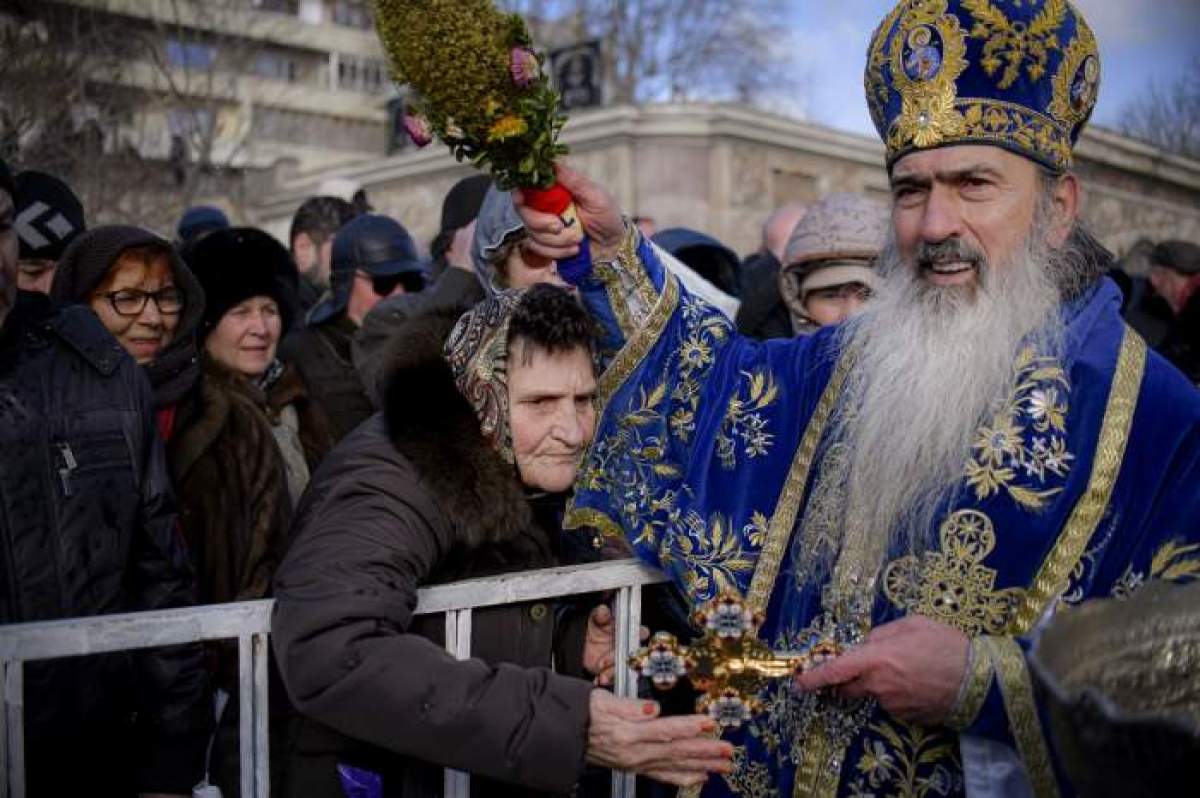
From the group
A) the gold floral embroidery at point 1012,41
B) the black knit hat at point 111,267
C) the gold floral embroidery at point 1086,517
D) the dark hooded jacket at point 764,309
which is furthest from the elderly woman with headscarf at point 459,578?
the dark hooded jacket at point 764,309

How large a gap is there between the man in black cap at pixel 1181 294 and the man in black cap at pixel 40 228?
5.77 meters

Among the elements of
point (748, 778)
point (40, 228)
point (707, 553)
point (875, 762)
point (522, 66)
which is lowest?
point (748, 778)

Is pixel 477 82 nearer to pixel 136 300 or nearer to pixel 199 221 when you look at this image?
pixel 136 300

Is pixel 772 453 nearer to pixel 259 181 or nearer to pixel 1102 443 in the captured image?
pixel 1102 443

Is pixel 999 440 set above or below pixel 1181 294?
below

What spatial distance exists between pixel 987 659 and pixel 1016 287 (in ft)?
2.50

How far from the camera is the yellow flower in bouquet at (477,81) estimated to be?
196 centimetres

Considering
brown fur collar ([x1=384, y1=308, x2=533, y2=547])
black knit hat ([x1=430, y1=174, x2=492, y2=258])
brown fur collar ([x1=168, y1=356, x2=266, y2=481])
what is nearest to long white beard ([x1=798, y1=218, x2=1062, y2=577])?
brown fur collar ([x1=384, y1=308, x2=533, y2=547])

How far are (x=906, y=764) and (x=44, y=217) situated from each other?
3549 mm

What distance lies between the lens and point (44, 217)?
13.3 feet

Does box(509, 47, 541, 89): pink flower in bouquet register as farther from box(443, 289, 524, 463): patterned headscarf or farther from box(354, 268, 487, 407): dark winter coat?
box(354, 268, 487, 407): dark winter coat

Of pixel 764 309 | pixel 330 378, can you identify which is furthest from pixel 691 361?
pixel 764 309

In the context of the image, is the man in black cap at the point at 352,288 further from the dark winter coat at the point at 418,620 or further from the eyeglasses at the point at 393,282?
the dark winter coat at the point at 418,620

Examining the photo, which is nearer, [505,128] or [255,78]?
[505,128]
